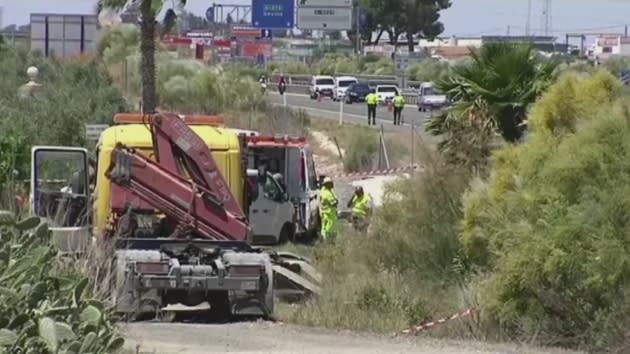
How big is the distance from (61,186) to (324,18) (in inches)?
2239

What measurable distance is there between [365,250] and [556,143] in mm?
4812

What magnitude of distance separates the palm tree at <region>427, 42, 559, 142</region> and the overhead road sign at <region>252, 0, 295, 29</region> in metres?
59.1

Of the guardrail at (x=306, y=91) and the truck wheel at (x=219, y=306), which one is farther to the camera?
the guardrail at (x=306, y=91)

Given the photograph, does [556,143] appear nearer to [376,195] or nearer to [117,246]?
[117,246]

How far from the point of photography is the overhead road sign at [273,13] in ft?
271

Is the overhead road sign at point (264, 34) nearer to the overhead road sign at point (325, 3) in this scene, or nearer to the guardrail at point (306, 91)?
the guardrail at point (306, 91)

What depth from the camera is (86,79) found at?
1805 inches

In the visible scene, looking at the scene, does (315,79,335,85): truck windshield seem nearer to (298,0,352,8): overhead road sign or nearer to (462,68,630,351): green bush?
(298,0,352,8): overhead road sign

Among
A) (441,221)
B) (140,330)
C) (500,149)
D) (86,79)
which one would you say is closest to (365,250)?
(441,221)

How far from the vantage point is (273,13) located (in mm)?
83312

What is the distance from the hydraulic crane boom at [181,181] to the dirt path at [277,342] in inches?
81.2

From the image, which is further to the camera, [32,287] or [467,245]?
[467,245]

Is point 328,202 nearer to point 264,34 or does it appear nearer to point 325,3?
point 325,3

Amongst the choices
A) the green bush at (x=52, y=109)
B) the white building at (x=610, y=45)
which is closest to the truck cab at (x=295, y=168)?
the green bush at (x=52, y=109)
